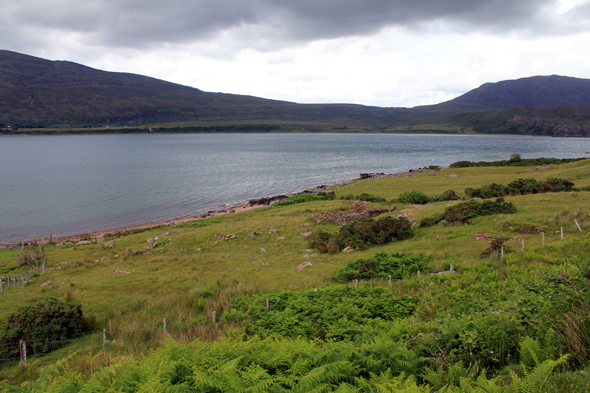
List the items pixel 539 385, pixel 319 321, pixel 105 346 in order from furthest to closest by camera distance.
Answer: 1. pixel 105 346
2. pixel 319 321
3. pixel 539 385

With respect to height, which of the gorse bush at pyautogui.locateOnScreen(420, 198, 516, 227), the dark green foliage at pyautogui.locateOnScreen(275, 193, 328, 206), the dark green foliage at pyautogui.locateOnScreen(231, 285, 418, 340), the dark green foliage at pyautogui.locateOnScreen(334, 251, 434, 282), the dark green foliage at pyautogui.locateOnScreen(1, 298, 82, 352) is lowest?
the dark green foliage at pyautogui.locateOnScreen(275, 193, 328, 206)

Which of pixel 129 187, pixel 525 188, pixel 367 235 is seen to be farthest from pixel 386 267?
pixel 129 187

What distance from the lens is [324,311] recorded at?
923cm

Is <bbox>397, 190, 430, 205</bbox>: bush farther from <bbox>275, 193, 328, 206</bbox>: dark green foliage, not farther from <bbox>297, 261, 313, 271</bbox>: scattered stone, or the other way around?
<bbox>297, 261, 313, 271</bbox>: scattered stone

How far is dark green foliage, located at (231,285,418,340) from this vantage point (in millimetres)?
8312

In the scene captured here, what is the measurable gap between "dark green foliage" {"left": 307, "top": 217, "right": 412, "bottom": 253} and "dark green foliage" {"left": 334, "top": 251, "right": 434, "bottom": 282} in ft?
19.1

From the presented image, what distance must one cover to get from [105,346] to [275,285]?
660 centimetres

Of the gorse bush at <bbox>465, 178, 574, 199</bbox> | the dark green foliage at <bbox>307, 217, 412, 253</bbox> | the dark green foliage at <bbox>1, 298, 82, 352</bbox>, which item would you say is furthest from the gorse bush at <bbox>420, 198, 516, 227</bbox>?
the dark green foliage at <bbox>1, 298, 82, 352</bbox>

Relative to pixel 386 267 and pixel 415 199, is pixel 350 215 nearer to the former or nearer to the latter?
pixel 415 199

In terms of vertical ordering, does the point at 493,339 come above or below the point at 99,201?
above

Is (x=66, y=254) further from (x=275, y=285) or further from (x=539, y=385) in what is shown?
(x=539, y=385)

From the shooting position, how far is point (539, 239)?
15.5 metres

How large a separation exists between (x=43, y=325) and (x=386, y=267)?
1277 centimetres

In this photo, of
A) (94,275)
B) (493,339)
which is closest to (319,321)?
(493,339)
